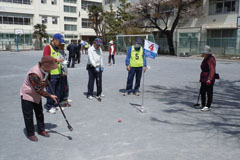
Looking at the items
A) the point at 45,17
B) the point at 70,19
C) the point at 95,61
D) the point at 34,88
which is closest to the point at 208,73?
the point at 95,61

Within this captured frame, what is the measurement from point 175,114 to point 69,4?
205 feet

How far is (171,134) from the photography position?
4.93 m

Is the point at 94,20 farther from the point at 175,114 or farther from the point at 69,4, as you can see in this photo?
the point at 175,114

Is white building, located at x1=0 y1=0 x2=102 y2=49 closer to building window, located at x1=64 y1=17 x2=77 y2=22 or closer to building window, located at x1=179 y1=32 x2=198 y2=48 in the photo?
building window, located at x1=64 y1=17 x2=77 y2=22

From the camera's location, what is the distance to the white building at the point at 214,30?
29.3m

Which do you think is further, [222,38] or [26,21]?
[26,21]

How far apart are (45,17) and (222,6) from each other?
132 feet

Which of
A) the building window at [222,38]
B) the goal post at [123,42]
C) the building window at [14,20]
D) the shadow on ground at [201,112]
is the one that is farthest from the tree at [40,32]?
the shadow on ground at [201,112]

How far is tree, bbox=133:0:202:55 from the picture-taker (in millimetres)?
31297

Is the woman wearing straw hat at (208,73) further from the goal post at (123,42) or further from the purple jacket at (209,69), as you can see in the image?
the goal post at (123,42)

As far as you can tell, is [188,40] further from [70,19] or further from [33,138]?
[70,19]

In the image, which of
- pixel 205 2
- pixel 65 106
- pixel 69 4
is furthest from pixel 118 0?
pixel 65 106

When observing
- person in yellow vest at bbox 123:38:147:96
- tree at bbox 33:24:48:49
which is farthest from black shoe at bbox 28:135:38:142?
tree at bbox 33:24:48:49

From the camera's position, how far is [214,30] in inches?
1261
